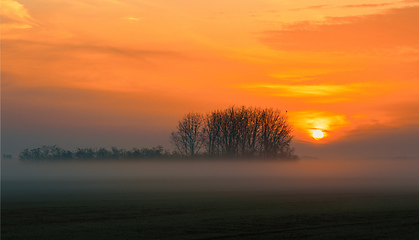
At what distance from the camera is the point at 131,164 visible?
362ft

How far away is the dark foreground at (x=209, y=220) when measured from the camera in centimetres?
2020

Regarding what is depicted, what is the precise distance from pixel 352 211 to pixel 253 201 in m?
8.13

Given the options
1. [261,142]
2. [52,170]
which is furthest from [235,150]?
[52,170]

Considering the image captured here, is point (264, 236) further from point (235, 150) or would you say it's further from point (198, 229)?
point (235, 150)

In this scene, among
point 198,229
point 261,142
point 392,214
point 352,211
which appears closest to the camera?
point 198,229

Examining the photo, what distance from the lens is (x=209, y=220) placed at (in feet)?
79.5

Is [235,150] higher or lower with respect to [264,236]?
higher

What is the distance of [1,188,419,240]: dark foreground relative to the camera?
66.3ft

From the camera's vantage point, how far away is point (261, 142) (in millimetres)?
108750

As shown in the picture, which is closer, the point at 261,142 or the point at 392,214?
the point at 392,214

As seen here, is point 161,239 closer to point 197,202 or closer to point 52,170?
point 197,202

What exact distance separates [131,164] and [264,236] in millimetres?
92353

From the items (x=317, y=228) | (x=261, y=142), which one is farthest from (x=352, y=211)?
(x=261, y=142)

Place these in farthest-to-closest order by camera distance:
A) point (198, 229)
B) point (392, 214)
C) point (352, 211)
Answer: point (352, 211) < point (392, 214) < point (198, 229)
